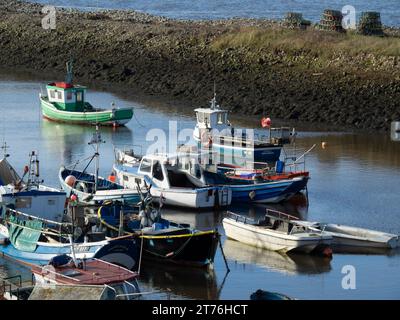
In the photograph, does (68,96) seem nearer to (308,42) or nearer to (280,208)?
(308,42)

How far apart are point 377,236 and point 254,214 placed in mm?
4486

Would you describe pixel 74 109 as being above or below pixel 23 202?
above

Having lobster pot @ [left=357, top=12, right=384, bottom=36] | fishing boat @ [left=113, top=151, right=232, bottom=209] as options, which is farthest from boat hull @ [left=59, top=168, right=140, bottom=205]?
lobster pot @ [left=357, top=12, right=384, bottom=36]

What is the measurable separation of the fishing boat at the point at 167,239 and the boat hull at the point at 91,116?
18.2 m

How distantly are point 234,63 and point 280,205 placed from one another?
1967 cm

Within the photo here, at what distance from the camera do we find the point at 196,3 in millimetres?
94438

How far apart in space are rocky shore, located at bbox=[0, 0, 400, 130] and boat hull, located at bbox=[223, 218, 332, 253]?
1610 cm

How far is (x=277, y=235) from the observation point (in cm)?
2808

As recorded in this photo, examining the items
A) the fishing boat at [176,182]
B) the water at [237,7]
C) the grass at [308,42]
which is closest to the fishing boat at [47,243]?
the fishing boat at [176,182]

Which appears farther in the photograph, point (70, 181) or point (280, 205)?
point (280, 205)

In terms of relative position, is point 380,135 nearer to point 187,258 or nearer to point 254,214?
point 254,214

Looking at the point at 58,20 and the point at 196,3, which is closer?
the point at 58,20

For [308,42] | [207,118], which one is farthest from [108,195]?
[308,42]
